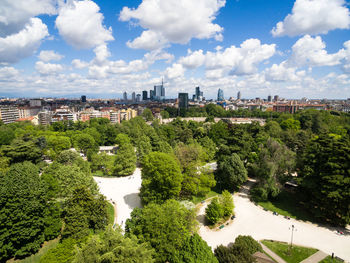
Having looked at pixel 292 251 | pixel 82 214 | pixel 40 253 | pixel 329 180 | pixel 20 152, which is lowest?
pixel 292 251

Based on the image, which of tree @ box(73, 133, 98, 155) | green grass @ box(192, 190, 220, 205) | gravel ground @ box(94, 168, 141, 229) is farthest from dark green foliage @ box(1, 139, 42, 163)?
green grass @ box(192, 190, 220, 205)

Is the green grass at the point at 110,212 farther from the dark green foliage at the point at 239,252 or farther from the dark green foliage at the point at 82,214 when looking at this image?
the dark green foliage at the point at 239,252

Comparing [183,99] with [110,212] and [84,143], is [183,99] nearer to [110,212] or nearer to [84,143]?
[84,143]

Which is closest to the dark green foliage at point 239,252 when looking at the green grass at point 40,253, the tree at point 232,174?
the tree at point 232,174

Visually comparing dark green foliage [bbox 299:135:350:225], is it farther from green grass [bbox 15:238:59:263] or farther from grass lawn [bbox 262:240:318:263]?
green grass [bbox 15:238:59:263]

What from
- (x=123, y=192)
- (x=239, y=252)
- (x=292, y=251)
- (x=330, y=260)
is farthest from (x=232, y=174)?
(x=123, y=192)
